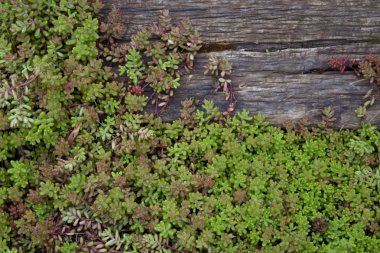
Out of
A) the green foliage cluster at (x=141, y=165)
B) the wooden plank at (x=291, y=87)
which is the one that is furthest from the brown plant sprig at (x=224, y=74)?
the green foliage cluster at (x=141, y=165)

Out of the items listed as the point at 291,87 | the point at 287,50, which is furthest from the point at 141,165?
the point at 287,50

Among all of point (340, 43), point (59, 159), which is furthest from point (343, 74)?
point (59, 159)

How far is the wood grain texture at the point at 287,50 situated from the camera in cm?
502

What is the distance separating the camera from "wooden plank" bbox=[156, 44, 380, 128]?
5.01 meters

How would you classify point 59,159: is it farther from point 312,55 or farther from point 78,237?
point 312,55

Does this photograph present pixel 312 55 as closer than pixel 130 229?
No

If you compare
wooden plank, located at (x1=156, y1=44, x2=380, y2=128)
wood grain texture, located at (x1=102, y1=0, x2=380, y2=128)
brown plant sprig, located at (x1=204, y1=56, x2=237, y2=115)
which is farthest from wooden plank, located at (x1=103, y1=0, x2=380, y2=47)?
brown plant sprig, located at (x1=204, y1=56, x2=237, y2=115)

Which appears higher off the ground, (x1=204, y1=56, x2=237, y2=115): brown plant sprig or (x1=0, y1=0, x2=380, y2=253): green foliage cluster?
(x1=204, y1=56, x2=237, y2=115): brown plant sprig

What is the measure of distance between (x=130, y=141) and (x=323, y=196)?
6.07ft

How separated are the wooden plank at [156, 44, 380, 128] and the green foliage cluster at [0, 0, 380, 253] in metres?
0.14

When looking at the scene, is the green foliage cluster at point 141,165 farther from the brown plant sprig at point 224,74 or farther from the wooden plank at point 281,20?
the wooden plank at point 281,20

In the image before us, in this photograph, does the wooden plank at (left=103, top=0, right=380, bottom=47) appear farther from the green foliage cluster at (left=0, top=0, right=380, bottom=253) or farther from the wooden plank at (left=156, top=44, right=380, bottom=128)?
the green foliage cluster at (left=0, top=0, right=380, bottom=253)

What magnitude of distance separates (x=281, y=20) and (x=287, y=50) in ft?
0.98

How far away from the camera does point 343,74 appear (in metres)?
5.03
